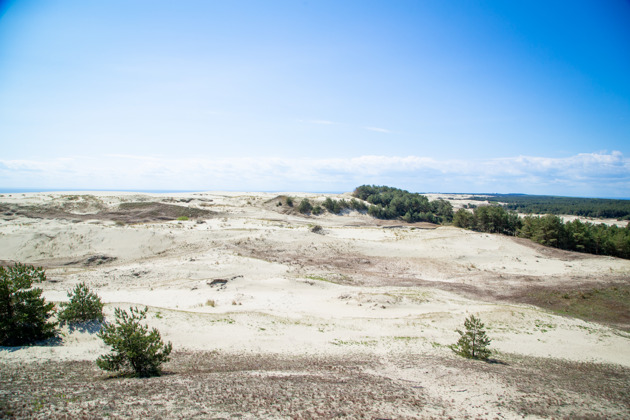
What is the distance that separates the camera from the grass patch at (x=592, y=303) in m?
19.5

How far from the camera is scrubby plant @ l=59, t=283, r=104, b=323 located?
11.2m

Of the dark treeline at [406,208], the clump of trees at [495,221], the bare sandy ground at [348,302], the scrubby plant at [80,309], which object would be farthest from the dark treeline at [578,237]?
the scrubby plant at [80,309]

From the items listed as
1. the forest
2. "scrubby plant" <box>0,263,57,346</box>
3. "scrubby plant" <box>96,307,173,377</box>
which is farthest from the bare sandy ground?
the forest

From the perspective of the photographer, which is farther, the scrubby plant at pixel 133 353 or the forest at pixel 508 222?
the forest at pixel 508 222

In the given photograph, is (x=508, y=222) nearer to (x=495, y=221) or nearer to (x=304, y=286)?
(x=495, y=221)

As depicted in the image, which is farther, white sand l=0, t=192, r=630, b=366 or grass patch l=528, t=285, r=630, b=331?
grass patch l=528, t=285, r=630, b=331

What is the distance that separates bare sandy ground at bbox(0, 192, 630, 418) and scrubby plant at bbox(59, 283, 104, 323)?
0.69 metres

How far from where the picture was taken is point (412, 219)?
69.3 metres

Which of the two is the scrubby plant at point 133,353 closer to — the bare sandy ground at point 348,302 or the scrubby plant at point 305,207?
the bare sandy ground at point 348,302

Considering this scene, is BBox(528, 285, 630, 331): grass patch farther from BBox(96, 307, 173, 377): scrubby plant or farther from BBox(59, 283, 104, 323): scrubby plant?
BBox(59, 283, 104, 323): scrubby plant

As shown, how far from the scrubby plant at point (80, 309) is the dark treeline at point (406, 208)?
205 ft

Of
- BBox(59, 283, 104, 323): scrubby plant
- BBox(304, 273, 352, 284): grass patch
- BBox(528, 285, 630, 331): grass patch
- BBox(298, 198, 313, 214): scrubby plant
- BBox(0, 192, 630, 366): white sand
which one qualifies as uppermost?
BBox(298, 198, 313, 214): scrubby plant

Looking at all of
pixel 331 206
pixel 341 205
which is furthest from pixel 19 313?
pixel 341 205

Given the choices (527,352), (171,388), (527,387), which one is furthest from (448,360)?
(171,388)
